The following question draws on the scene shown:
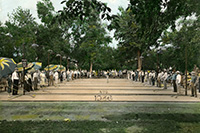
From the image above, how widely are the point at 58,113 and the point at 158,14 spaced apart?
6.31 m

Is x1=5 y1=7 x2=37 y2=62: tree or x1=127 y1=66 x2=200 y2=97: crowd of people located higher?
→ x1=5 y1=7 x2=37 y2=62: tree

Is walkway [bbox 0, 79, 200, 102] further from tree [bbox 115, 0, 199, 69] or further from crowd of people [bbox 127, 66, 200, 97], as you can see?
tree [bbox 115, 0, 199, 69]

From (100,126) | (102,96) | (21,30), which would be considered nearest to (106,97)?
(102,96)

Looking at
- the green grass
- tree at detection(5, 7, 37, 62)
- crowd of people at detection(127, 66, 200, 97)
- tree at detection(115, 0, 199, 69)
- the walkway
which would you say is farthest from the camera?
tree at detection(5, 7, 37, 62)

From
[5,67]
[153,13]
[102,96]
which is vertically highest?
[153,13]

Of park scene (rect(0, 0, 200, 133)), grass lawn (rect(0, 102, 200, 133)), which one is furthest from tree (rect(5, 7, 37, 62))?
grass lawn (rect(0, 102, 200, 133))

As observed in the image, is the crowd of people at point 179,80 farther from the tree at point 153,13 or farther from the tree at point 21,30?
the tree at point 21,30

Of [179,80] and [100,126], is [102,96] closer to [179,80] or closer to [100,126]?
[179,80]

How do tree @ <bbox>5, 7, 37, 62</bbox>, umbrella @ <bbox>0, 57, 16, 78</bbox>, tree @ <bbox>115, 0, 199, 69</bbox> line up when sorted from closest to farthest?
tree @ <bbox>115, 0, 199, 69</bbox>, umbrella @ <bbox>0, 57, 16, 78</bbox>, tree @ <bbox>5, 7, 37, 62</bbox>

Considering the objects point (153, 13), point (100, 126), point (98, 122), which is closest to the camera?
point (100, 126)

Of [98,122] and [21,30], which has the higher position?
[21,30]

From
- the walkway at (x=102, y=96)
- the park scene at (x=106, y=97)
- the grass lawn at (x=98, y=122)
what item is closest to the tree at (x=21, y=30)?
the park scene at (x=106, y=97)

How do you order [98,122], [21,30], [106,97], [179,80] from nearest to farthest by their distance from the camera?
[98,122] < [106,97] < [179,80] < [21,30]

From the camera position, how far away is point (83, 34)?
63.0 m
